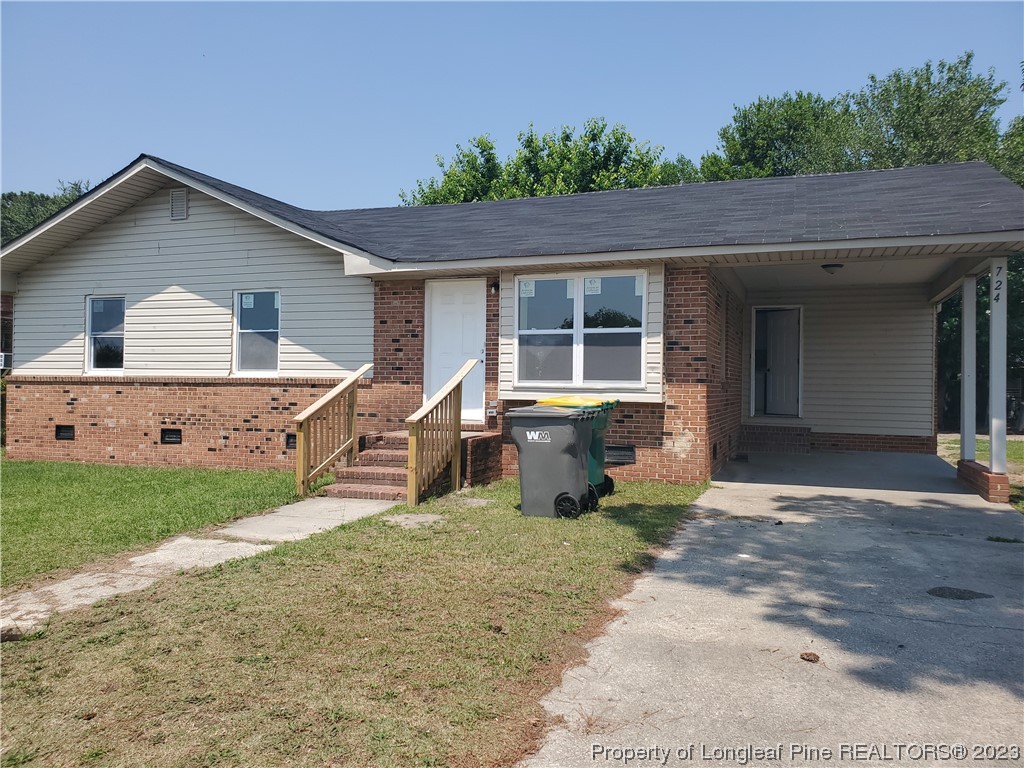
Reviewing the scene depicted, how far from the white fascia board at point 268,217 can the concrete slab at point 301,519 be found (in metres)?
3.74

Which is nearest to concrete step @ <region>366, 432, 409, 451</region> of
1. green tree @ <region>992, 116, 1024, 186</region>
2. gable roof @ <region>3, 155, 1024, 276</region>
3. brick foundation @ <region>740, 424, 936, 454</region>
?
gable roof @ <region>3, 155, 1024, 276</region>

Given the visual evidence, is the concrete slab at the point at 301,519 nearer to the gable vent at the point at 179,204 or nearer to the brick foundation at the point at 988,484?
the gable vent at the point at 179,204

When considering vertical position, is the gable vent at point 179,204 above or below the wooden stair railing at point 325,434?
above

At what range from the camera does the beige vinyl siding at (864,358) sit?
13.5m

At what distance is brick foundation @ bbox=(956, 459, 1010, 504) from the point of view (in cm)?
845

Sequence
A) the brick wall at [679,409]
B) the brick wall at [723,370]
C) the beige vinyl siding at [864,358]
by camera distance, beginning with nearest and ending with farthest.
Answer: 1. the brick wall at [679,409]
2. the brick wall at [723,370]
3. the beige vinyl siding at [864,358]

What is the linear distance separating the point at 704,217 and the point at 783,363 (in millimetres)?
5248

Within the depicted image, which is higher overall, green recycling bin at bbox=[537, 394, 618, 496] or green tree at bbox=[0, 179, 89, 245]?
green tree at bbox=[0, 179, 89, 245]

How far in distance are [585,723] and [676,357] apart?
7068mm

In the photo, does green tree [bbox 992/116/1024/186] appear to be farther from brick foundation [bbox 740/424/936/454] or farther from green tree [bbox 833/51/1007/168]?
brick foundation [bbox 740/424/936/454]

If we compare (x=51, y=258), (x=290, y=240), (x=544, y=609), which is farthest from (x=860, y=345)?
(x=51, y=258)

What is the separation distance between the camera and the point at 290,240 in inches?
463

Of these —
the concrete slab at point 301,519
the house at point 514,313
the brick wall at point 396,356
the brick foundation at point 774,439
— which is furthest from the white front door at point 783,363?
the concrete slab at point 301,519

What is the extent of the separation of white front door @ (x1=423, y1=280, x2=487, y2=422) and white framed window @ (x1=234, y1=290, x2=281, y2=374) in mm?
2643
